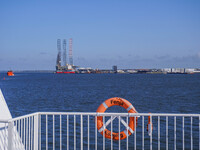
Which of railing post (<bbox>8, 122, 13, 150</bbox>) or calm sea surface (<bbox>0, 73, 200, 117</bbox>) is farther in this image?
calm sea surface (<bbox>0, 73, 200, 117</bbox>)

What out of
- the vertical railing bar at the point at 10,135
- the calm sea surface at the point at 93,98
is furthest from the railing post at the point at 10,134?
the calm sea surface at the point at 93,98

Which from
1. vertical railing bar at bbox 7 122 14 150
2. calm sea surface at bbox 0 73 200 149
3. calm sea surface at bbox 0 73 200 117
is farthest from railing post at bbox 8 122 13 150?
calm sea surface at bbox 0 73 200 117

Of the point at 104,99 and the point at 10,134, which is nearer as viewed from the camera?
the point at 10,134

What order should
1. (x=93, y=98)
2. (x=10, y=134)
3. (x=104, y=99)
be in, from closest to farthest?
1. (x=10, y=134)
2. (x=104, y=99)
3. (x=93, y=98)

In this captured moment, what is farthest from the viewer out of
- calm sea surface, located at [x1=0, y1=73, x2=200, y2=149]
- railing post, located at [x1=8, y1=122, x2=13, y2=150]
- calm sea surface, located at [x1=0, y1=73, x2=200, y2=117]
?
calm sea surface, located at [x1=0, y1=73, x2=200, y2=117]

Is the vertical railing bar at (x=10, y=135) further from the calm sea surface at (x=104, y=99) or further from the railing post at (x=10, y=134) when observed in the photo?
the calm sea surface at (x=104, y=99)

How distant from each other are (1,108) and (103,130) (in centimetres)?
191

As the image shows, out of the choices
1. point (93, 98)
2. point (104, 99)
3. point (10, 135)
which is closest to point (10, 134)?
point (10, 135)

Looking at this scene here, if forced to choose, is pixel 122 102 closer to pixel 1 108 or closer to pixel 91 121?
pixel 1 108

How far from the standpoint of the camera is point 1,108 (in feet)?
17.3

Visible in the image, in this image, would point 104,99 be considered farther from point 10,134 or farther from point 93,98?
point 10,134

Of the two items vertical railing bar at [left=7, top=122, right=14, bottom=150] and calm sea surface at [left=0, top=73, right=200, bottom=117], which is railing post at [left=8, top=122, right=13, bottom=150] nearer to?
vertical railing bar at [left=7, top=122, right=14, bottom=150]

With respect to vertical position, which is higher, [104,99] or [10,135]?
[10,135]

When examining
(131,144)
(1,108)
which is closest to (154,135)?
(131,144)
